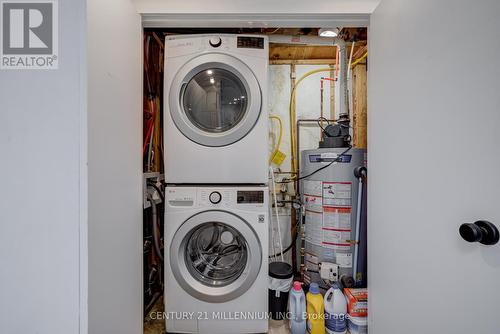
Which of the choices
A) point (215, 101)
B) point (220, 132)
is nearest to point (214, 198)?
point (220, 132)

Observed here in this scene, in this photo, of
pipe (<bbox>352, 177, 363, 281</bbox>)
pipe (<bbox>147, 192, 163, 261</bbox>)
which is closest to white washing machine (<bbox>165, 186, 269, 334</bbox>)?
pipe (<bbox>147, 192, 163, 261</bbox>)

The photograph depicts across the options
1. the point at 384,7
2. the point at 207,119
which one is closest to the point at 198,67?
the point at 207,119

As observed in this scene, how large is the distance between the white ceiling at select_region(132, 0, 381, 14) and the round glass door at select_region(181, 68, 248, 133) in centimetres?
35

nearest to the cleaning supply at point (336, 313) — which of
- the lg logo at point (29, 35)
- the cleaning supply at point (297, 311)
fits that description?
the cleaning supply at point (297, 311)

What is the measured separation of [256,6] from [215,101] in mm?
581

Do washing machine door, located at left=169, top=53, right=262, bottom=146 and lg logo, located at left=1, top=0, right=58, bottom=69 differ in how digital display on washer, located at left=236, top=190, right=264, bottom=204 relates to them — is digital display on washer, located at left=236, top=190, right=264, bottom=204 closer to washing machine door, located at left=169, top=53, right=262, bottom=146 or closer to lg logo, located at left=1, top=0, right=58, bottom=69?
washing machine door, located at left=169, top=53, right=262, bottom=146

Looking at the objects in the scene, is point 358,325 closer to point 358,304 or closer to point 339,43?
point 358,304

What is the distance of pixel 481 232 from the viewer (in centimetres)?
59

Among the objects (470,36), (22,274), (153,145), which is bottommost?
(22,274)

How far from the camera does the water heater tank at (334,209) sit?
1.50 metres

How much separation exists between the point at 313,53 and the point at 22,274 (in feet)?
7.60

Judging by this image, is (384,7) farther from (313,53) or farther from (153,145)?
(153,145)

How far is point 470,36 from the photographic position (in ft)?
2.08

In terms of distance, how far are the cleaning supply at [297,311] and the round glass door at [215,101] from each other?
1165mm
